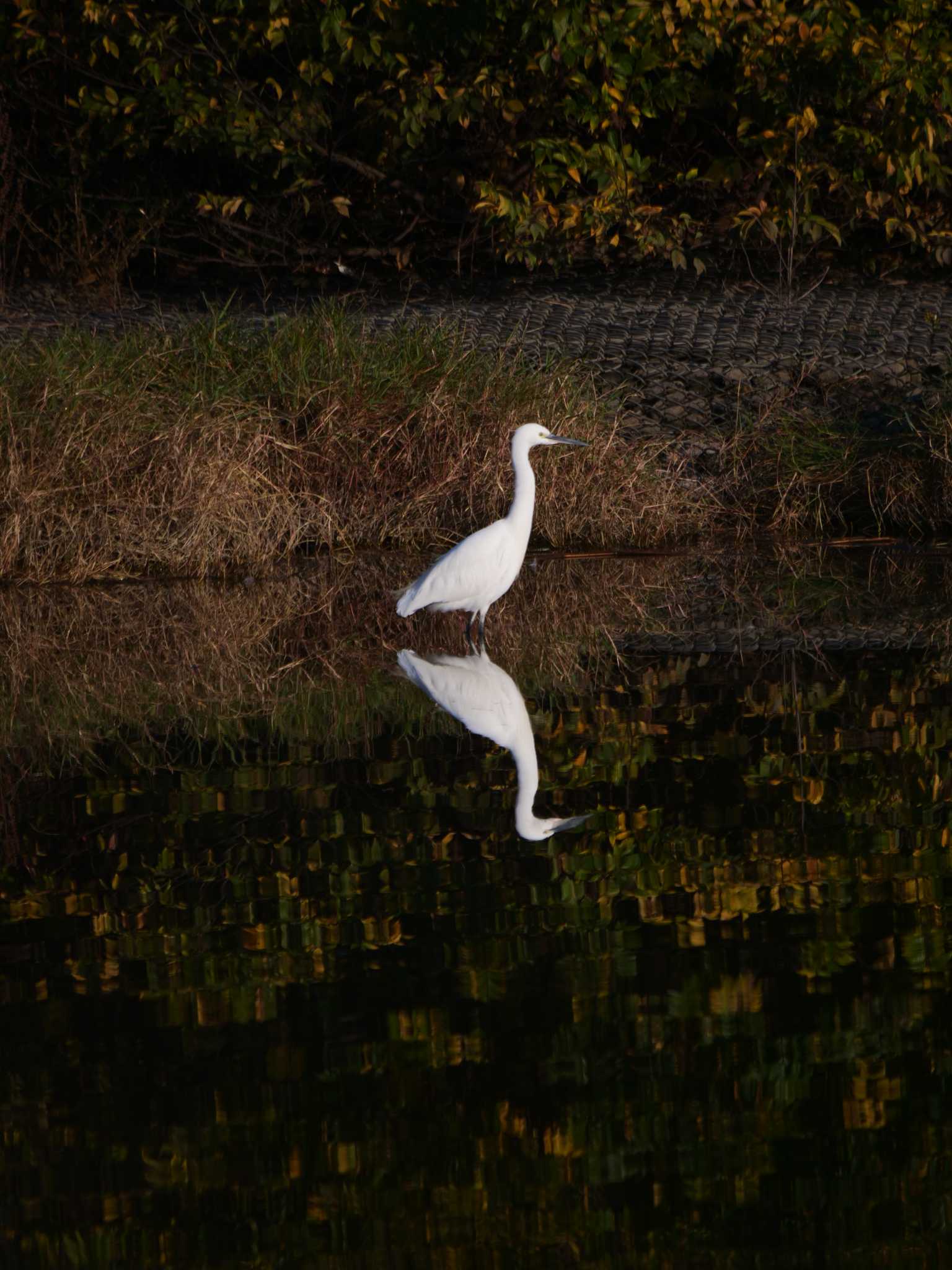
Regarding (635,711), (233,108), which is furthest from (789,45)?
(635,711)

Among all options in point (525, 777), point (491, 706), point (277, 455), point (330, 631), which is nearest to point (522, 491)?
point (330, 631)

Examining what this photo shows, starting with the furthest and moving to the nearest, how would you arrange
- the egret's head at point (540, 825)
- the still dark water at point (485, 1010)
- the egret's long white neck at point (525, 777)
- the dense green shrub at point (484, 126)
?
1. the dense green shrub at point (484, 126)
2. the egret's long white neck at point (525, 777)
3. the egret's head at point (540, 825)
4. the still dark water at point (485, 1010)

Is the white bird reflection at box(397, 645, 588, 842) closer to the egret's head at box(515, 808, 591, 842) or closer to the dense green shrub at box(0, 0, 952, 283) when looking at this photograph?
the egret's head at box(515, 808, 591, 842)

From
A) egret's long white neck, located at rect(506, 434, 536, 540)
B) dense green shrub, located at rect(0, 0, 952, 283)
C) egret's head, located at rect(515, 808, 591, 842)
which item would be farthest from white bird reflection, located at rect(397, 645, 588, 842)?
dense green shrub, located at rect(0, 0, 952, 283)

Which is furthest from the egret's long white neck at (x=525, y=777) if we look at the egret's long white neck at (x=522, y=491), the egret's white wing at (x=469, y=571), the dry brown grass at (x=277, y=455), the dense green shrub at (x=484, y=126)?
the dense green shrub at (x=484, y=126)

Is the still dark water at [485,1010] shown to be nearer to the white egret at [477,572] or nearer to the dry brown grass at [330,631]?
the dry brown grass at [330,631]

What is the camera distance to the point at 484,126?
19688 mm

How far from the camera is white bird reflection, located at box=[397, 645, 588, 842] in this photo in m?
5.43

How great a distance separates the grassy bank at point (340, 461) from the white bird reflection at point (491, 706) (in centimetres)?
329

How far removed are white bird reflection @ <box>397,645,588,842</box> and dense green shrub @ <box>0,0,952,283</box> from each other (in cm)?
1031

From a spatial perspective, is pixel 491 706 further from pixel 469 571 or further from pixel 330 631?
pixel 330 631

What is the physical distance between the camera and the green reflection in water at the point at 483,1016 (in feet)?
9.91

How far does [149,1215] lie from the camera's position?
3049mm

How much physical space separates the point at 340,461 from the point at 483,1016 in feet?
29.2
